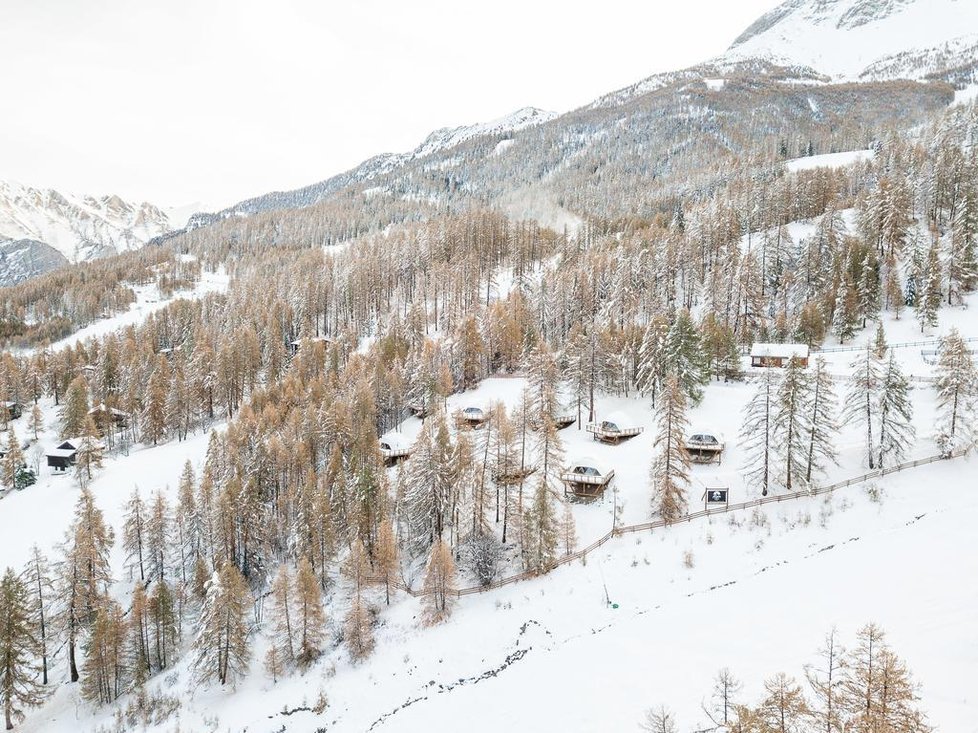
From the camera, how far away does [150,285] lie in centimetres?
16762

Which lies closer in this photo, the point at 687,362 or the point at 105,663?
the point at 105,663

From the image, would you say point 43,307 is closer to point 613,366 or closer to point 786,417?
point 613,366

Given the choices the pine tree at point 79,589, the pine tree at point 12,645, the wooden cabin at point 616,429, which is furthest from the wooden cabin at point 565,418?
the pine tree at point 12,645

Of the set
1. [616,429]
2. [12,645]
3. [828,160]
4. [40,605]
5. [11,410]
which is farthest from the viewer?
[828,160]

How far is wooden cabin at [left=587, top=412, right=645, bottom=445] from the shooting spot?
54938mm

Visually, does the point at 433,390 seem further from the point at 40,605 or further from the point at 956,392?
the point at 956,392

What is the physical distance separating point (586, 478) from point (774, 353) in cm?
3547

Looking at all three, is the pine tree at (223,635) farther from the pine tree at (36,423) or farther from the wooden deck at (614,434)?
the pine tree at (36,423)

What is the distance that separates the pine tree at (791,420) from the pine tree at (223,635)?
132ft

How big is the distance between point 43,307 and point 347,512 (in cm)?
15197

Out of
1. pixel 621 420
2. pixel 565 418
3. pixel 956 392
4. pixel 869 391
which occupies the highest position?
pixel 956 392

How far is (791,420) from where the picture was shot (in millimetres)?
40250

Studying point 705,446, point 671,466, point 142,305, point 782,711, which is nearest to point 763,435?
point 705,446

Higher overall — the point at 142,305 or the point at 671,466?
the point at 142,305
